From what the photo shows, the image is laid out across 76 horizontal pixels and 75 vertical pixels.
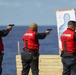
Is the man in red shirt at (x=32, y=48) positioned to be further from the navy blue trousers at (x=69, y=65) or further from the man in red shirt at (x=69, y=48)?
the navy blue trousers at (x=69, y=65)

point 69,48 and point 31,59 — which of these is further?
point 31,59

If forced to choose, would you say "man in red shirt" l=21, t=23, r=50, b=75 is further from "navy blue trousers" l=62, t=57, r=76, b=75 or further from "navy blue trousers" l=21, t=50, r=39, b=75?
"navy blue trousers" l=62, t=57, r=76, b=75

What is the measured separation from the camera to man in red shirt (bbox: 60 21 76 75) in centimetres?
1164

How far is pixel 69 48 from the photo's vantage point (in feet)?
38.5

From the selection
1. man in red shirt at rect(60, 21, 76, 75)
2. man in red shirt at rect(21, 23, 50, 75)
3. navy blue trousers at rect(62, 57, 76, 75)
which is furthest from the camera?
man in red shirt at rect(21, 23, 50, 75)

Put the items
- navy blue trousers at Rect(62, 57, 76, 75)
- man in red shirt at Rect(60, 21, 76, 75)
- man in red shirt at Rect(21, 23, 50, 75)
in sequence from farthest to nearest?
man in red shirt at Rect(21, 23, 50, 75) < navy blue trousers at Rect(62, 57, 76, 75) < man in red shirt at Rect(60, 21, 76, 75)

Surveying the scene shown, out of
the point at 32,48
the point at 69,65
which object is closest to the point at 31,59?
the point at 32,48

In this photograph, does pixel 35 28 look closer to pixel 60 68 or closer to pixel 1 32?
pixel 1 32

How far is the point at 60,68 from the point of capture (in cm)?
1429

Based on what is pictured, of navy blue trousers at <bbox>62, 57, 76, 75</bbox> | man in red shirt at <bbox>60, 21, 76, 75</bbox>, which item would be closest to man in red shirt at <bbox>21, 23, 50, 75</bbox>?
man in red shirt at <bbox>60, 21, 76, 75</bbox>

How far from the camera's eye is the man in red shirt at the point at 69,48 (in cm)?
1164

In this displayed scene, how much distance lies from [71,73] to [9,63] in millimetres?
31818

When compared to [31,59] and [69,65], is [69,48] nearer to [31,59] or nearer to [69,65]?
[69,65]

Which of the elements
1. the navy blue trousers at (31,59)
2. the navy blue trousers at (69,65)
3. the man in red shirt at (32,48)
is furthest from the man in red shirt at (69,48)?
the navy blue trousers at (31,59)
